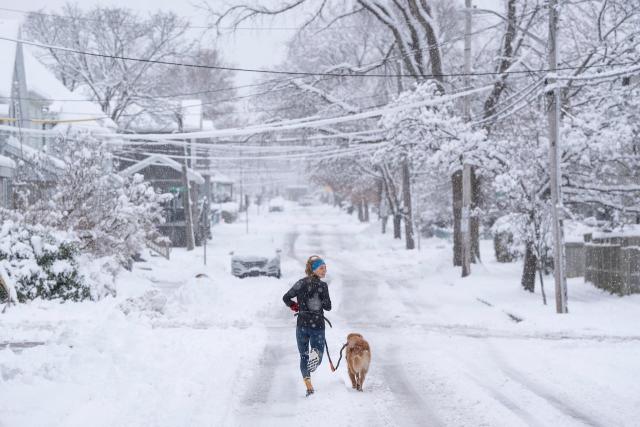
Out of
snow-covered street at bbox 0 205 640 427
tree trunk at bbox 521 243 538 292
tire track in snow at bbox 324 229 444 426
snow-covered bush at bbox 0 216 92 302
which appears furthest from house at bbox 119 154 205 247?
tree trunk at bbox 521 243 538 292

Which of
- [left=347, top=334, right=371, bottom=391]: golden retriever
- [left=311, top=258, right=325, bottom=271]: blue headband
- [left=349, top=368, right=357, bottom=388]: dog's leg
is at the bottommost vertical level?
[left=349, top=368, right=357, bottom=388]: dog's leg

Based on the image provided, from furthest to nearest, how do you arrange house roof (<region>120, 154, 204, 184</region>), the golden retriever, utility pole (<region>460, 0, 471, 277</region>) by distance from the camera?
house roof (<region>120, 154, 204, 184</region>) < utility pole (<region>460, 0, 471, 277</region>) < the golden retriever

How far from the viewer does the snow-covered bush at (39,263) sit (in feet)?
57.0

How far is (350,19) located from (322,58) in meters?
2.64

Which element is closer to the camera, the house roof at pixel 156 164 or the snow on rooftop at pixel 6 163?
the snow on rooftop at pixel 6 163

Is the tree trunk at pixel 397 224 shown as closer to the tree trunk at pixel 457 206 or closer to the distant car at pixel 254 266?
the tree trunk at pixel 457 206

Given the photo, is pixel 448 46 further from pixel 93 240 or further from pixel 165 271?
pixel 93 240

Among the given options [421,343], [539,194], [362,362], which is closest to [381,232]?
[539,194]

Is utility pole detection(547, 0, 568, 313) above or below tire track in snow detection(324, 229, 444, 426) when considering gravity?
above

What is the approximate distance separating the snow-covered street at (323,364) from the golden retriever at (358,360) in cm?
18

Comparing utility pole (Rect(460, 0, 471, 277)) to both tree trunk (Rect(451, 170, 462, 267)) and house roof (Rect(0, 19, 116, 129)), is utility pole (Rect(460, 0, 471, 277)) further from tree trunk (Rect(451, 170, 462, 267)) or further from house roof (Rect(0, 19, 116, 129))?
house roof (Rect(0, 19, 116, 129))

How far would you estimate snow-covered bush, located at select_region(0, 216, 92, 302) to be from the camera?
17.4 metres

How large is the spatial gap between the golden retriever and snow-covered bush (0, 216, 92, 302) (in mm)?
10956

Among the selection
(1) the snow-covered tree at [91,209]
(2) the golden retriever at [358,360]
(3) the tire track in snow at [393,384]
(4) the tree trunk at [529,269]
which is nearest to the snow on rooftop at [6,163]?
(1) the snow-covered tree at [91,209]
